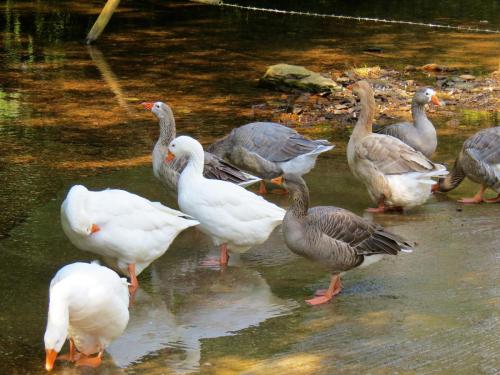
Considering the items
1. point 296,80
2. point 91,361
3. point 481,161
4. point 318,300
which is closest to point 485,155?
point 481,161

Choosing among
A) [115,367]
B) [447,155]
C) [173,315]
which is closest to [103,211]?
[173,315]

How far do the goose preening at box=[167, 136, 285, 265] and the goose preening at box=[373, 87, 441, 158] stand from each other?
9.51ft

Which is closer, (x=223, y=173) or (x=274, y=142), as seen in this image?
(x=223, y=173)

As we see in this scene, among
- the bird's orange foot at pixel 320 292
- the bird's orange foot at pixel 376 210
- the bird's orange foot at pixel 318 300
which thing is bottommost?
the bird's orange foot at pixel 376 210

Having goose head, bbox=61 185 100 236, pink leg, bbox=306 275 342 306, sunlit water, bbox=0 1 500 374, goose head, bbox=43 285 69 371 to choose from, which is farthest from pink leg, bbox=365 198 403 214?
goose head, bbox=43 285 69 371

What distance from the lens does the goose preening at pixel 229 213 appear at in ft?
22.7

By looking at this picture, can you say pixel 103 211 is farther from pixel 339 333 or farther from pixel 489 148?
pixel 489 148

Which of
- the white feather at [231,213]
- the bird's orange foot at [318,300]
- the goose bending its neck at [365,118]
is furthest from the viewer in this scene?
the goose bending its neck at [365,118]

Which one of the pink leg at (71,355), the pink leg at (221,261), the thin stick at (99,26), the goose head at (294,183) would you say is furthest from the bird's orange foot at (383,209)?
the thin stick at (99,26)

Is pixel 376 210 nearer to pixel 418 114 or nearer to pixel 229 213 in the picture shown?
pixel 418 114

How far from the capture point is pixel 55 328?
4.93 meters

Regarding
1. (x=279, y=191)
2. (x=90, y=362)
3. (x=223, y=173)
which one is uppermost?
(x=223, y=173)

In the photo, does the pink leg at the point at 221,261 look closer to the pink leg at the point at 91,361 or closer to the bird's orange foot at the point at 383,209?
the pink leg at the point at 91,361

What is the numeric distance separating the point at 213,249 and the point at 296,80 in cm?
563
